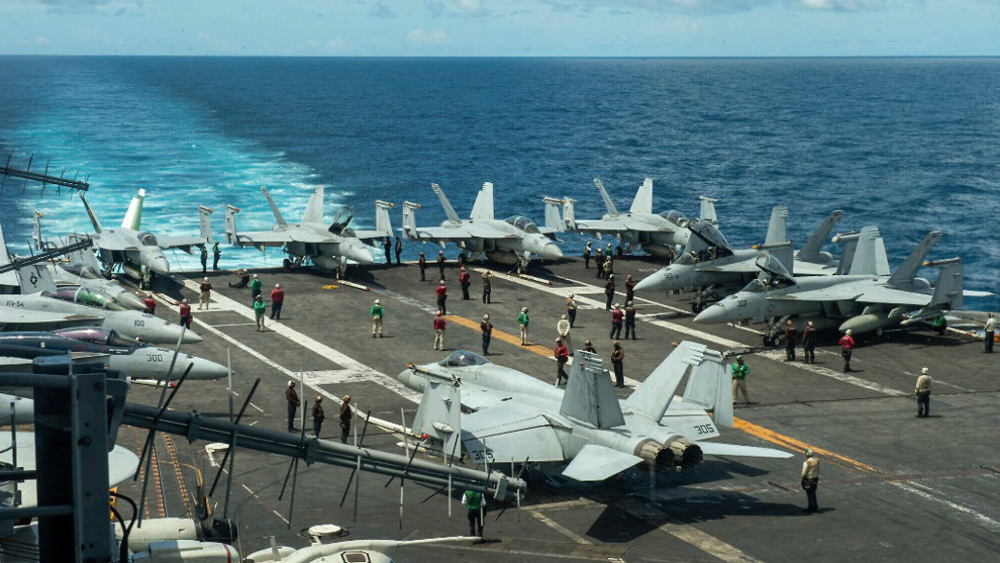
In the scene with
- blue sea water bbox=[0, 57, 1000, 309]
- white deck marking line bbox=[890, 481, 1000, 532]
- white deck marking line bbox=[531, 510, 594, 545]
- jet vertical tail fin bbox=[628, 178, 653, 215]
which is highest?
jet vertical tail fin bbox=[628, 178, 653, 215]

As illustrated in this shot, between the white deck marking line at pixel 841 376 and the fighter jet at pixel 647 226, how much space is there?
15.8 metres

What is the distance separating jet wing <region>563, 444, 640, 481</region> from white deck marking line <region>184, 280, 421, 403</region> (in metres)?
9.76

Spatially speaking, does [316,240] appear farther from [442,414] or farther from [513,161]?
[513,161]

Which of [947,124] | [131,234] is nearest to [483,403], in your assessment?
[131,234]

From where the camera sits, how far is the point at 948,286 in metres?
40.5

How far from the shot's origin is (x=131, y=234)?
1922 inches

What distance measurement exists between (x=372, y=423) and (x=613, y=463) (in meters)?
9.10

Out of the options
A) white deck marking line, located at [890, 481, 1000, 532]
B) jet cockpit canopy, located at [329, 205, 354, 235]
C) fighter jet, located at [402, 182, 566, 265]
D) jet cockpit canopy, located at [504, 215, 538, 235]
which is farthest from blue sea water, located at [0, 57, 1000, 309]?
white deck marking line, located at [890, 481, 1000, 532]

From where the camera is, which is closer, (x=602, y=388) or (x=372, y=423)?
(x=602, y=388)

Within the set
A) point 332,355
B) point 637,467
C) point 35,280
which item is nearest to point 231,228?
point 35,280

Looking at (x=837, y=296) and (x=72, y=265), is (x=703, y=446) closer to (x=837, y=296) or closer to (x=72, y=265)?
(x=837, y=296)

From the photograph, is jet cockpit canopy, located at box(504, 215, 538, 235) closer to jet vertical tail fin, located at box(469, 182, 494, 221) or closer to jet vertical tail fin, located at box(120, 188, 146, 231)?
jet vertical tail fin, located at box(469, 182, 494, 221)

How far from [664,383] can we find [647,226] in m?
30.3

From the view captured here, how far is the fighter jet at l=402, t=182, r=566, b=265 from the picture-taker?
5159 cm
